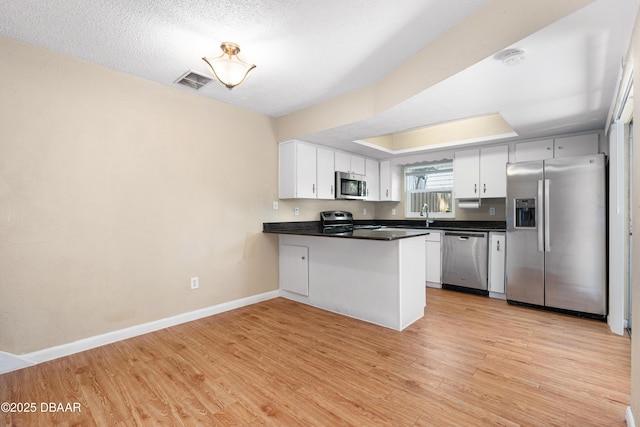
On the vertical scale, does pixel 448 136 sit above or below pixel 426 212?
above

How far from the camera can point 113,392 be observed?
1.96m

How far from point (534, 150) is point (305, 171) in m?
3.04

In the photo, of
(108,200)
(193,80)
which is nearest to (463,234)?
(193,80)

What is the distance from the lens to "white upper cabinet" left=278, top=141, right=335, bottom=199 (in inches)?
157

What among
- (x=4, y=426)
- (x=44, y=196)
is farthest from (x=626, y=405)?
(x=44, y=196)

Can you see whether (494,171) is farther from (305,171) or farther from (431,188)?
(305,171)

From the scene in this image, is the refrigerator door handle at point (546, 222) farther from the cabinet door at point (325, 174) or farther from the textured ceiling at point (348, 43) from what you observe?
the cabinet door at point (325, 174)

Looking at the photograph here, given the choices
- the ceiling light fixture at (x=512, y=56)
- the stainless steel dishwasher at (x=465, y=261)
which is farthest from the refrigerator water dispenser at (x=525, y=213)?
the ceiling light fixture at (x=512, y=56)

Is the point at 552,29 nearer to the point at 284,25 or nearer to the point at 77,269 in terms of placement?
the point at 284,25

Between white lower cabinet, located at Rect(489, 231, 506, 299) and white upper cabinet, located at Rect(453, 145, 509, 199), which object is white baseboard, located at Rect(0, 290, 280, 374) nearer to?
white lower cabinet, located at Rect(489, 231, 506, 299)

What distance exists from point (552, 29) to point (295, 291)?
11.3ft

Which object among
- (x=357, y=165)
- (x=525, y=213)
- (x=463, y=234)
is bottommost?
(x=463, y=234)

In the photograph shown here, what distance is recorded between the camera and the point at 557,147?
372 cm

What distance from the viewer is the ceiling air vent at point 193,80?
9.32ft
